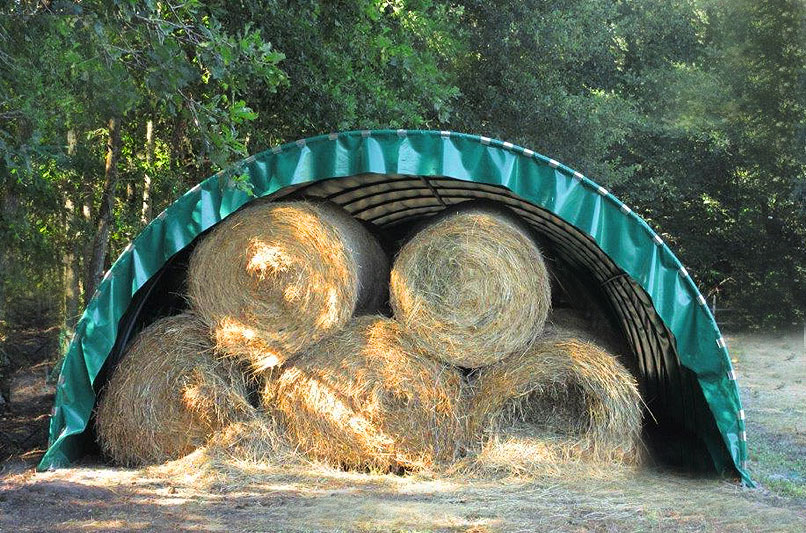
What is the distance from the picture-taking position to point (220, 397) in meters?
7.85

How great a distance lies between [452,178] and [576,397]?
2003 millimetres

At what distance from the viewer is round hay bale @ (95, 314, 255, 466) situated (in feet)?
25.8

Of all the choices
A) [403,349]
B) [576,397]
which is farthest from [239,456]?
[576,397]

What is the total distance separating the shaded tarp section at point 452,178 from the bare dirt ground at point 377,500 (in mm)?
550

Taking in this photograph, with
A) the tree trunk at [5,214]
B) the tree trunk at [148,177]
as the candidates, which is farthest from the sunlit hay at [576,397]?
the tree trunk at [148,177]

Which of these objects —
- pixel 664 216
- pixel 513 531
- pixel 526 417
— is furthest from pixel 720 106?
pixel 513 531

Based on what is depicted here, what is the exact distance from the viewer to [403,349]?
7.70 meters

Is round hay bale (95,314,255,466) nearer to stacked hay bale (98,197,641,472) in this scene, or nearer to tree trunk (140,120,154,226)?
stacked hay bale (98,197,641,472)

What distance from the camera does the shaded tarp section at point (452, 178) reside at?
7.68 meters

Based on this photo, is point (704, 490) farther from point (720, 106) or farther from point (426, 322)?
point (720, 106)

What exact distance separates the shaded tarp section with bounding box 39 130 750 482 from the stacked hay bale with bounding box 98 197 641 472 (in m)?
0.32

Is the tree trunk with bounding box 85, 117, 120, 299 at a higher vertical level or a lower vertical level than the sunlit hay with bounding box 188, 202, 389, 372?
higher

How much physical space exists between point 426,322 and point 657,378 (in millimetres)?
2938

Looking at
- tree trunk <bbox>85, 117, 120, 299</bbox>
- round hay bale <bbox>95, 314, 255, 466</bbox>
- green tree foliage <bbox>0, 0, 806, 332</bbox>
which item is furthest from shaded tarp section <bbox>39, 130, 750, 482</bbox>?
tree trunk <bbox>85, 117, 120, 299</bbox>
